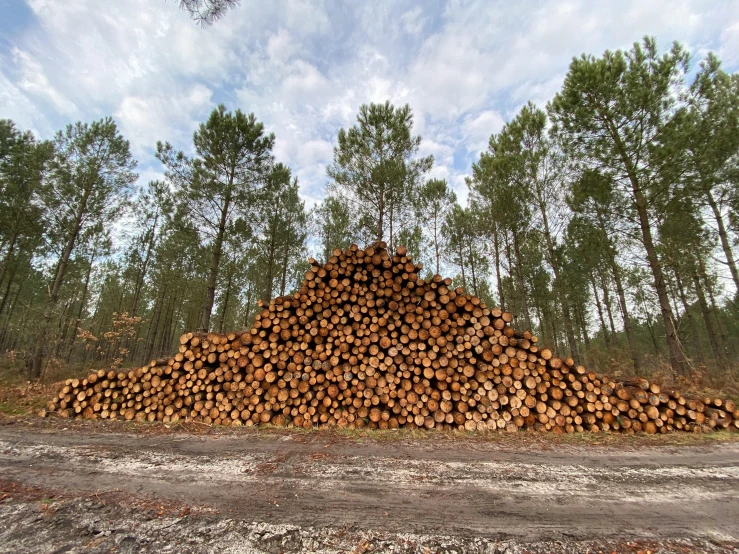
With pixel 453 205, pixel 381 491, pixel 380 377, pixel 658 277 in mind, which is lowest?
pixel 381 491

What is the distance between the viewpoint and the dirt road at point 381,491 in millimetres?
2420

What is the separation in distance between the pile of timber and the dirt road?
3.05 feet

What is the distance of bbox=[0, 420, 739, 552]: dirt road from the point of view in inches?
95.3

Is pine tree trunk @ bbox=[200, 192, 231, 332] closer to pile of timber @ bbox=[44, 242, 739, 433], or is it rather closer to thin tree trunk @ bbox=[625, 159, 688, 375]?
pile of timber @ bbox=[44, 242, 739, 433]

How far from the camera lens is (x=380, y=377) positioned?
19.1 feet

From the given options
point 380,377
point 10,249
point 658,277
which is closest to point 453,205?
point 658,277

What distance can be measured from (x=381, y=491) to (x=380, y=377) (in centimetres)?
270

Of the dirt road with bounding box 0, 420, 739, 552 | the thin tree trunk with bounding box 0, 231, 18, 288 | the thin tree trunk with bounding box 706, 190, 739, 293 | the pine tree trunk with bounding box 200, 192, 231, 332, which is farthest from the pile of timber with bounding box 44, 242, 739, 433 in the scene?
the thin tree trunk with bounding box 0, 231, 18, 288

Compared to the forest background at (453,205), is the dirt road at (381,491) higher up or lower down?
lower down

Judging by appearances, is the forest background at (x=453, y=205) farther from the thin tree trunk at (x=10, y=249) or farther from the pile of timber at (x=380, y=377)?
the pile of timber at (x=380, y=377)

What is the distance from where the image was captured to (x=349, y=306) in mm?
6227

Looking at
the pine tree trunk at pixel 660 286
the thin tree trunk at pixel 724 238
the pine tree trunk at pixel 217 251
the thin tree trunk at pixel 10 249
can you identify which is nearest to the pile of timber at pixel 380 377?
the pine tree trunk at pixel 660 286

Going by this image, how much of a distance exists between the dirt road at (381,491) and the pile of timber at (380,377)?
3.05 ft

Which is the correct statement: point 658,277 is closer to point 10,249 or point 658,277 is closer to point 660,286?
point 660,286
